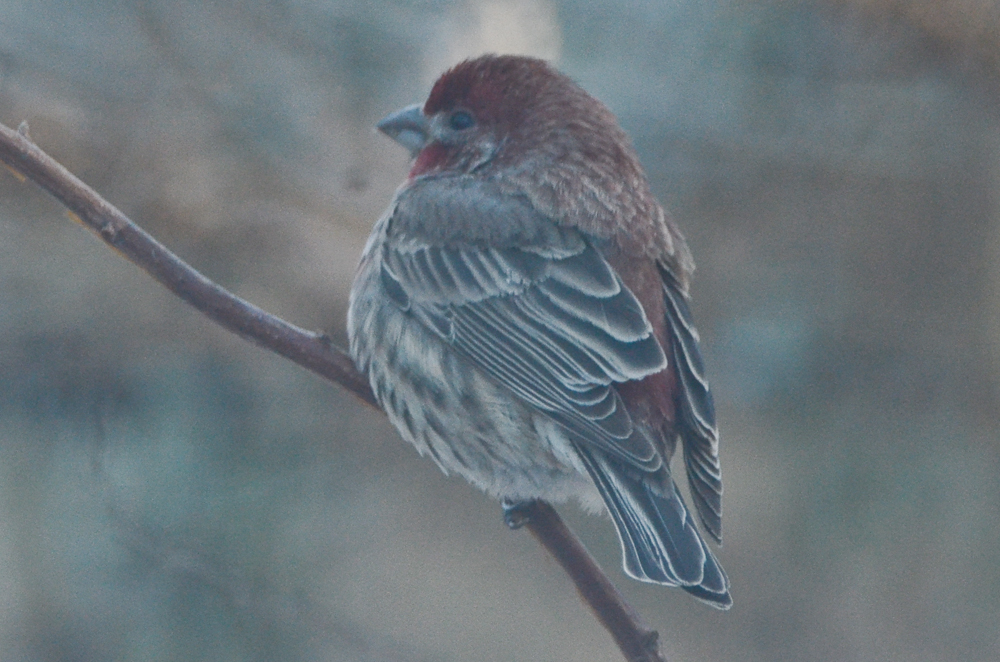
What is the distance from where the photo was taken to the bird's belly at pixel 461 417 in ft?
7.13

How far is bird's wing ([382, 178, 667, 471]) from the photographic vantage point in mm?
2062

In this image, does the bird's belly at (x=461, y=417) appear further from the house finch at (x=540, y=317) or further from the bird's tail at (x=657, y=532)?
the bird's tail at (x=657, y=532)

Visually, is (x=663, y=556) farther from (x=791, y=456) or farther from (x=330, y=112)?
(x=330, y=112)

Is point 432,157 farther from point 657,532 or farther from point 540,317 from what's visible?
point 657,532

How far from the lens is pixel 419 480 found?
300 cm

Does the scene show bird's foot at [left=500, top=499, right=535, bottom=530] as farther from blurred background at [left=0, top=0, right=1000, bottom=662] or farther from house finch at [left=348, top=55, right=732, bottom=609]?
A: blurred background at [left=0, top=0, right=1000, bottom=662]

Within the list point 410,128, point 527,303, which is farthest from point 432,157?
point 527,303

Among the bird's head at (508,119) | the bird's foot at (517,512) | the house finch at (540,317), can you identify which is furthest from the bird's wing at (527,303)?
the bird's foot at (517,512)

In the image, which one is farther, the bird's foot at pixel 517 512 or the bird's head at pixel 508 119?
the bird's head at pixel 508 119


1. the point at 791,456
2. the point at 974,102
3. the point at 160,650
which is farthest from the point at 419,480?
the point at 974,102

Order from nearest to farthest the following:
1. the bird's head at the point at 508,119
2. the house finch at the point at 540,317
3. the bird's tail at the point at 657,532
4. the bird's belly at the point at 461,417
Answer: the bird's tail at the point at 657,532 < the house finch at the point at 540,317 < the bird's belly at the point at 461,417 < the bird's head at the point at 508,119

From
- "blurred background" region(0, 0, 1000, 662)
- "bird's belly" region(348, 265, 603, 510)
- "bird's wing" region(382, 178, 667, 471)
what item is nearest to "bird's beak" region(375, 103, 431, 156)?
"bird's wing" region(382, 178, 667, 471)

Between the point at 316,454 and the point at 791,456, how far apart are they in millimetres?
1239

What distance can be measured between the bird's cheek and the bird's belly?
42 centimetres
